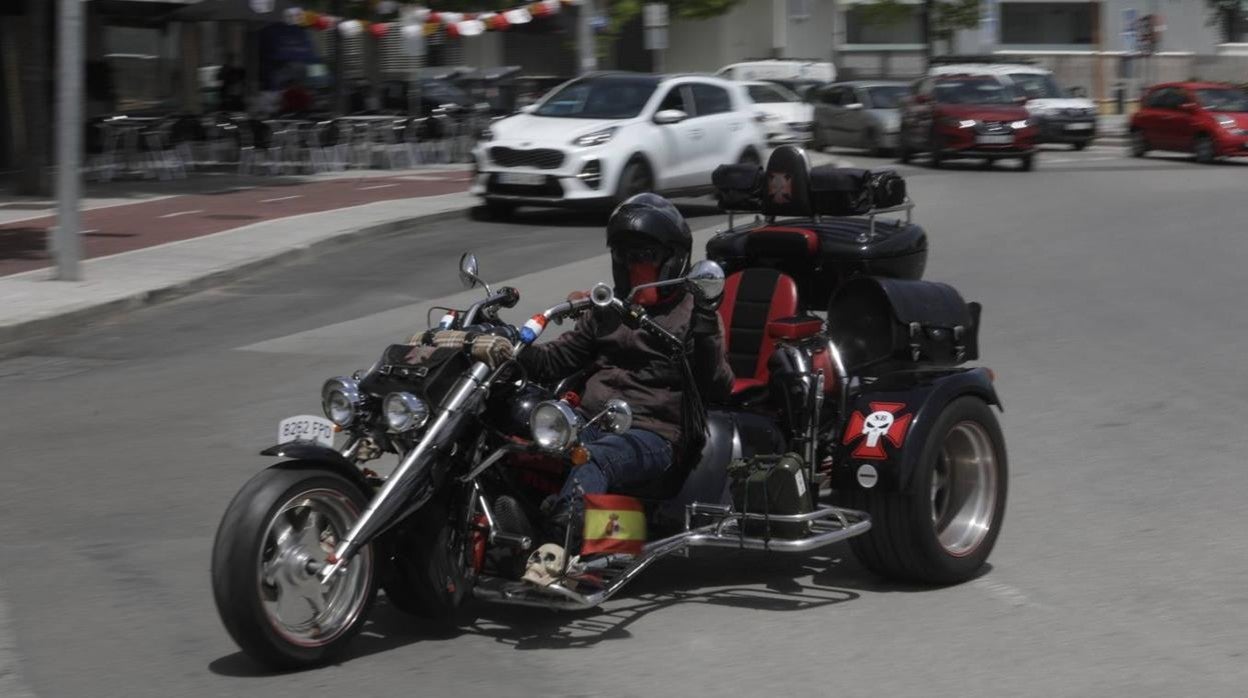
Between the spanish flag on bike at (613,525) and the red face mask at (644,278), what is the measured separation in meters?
0.69

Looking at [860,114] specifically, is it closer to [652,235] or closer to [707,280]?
[652,235]

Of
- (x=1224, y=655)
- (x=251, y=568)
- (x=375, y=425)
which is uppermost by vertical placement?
(x=375, y=425)

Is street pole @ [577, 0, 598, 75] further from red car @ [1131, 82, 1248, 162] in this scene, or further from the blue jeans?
the blue jeans

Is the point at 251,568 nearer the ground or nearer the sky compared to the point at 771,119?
nearer the ground

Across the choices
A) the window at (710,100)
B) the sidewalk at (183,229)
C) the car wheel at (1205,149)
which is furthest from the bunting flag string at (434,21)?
the car wheel at (1205,149)

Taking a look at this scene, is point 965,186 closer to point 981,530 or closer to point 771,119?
point 771,119

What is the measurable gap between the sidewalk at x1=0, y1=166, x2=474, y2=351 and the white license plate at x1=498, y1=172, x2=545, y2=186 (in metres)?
0.93

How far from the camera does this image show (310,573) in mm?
5168

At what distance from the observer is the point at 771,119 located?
33.9 meters

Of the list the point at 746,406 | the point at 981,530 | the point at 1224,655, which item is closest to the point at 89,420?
the point at 746,406

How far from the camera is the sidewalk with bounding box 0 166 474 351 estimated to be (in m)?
14.2

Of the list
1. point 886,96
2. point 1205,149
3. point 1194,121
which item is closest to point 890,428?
point 1205,149

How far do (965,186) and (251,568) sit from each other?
20.5 metres

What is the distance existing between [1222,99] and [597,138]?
15078 millimetres
